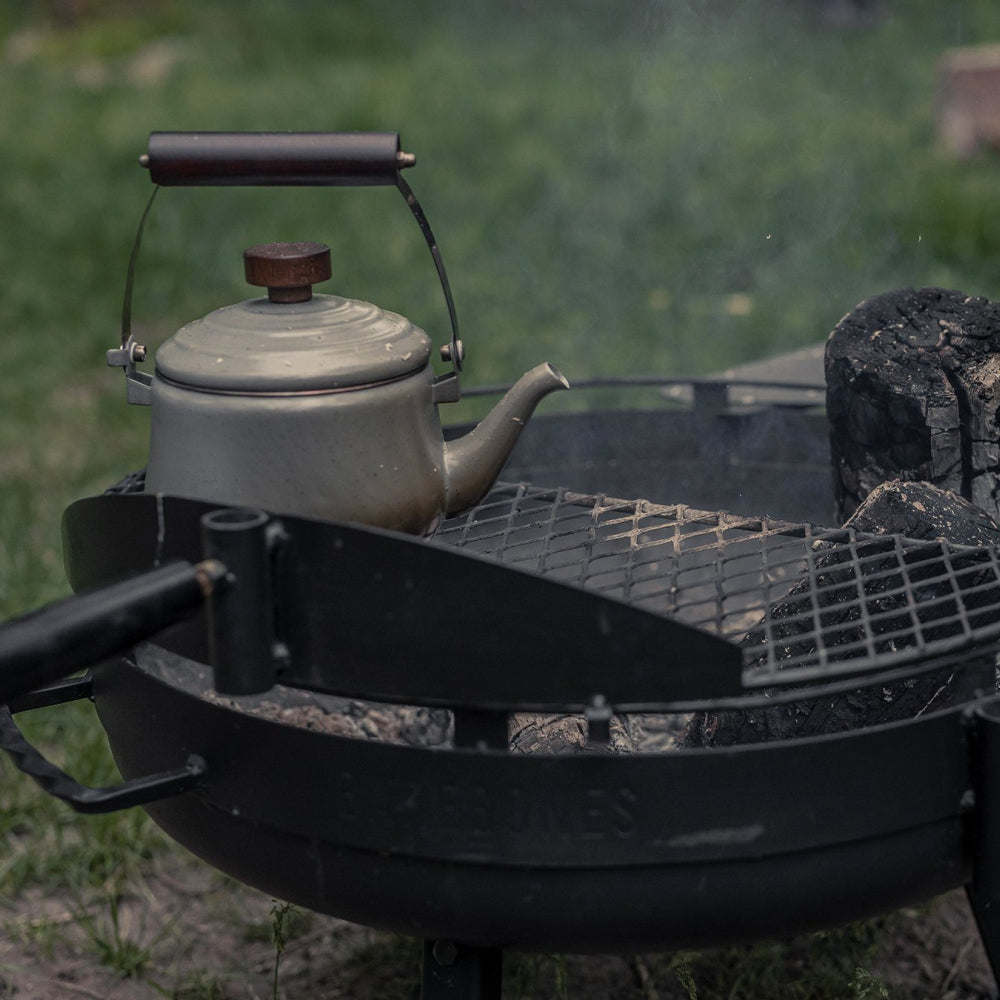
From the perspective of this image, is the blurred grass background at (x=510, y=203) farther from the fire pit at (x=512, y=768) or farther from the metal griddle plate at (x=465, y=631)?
the metal griddle plate at (x=465, y=631)

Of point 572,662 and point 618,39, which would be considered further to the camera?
point 618,39

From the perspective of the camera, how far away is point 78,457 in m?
3.27

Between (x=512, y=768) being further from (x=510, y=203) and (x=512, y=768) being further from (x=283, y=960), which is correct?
(x=510, y=203)

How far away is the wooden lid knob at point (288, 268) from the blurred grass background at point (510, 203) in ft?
3.63

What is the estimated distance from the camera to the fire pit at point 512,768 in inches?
39.1

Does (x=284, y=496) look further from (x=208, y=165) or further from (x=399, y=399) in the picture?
(x=208, y=165)

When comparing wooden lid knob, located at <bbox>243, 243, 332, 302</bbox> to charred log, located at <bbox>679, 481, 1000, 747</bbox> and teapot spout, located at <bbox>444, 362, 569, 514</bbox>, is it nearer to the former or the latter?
teapot spout, located at <bbox>444, 362, 569, 514</bbox>

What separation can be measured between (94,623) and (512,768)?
13.0 inches

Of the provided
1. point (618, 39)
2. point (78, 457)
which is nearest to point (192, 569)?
point (78, 457)

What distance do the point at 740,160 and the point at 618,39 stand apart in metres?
2.84

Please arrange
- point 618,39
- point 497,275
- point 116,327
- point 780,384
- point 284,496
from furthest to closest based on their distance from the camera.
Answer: point 618,39, point 497,275, point 116,327, point 780,384, point 284,496

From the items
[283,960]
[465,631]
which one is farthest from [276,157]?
[283,960]

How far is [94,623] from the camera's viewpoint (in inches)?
36.0

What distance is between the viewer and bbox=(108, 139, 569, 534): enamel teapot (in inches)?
45.8
